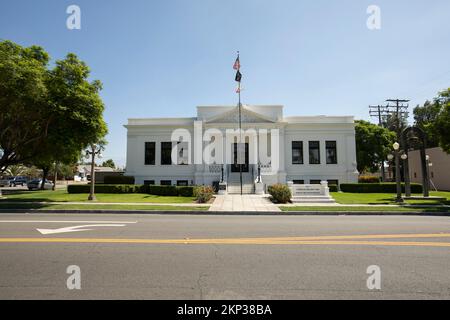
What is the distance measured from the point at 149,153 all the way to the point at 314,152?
1788cm

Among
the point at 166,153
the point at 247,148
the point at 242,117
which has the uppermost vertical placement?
the point at 242,117

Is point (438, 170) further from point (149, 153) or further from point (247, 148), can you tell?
point (149, 153)

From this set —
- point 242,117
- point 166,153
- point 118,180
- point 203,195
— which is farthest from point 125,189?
point 242,117

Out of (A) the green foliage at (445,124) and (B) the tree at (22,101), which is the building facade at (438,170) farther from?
(B) the tree at (22,101)

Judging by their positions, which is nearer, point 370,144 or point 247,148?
point 247,148

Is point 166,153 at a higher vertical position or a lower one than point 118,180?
higher

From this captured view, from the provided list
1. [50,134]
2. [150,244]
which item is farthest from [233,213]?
[50,134]

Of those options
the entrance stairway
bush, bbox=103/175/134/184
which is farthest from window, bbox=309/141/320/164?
bush, bbox=103/175/134/184

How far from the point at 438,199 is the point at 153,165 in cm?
2513

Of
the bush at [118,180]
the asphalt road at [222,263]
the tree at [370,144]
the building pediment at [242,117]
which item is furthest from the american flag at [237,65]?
the tree at [370,144]

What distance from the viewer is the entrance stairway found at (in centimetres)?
2458

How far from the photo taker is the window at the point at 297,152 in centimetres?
2991

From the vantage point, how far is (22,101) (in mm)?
Answer: 16625
